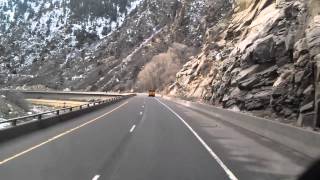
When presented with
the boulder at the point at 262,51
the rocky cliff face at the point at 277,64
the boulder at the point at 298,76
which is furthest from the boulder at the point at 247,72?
the boulder at the point at 298,76

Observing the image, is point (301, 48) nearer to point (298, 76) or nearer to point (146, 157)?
point (298, 76)

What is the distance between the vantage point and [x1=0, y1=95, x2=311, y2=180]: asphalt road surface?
11734mm

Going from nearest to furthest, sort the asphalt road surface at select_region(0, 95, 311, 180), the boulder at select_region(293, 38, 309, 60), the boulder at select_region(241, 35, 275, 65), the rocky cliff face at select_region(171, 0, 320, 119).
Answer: the asphalt road surface at select_region(0, 95, 311, 180)
the rocky cliff face at select_region(171, 0, 320, 119)
the boulder at select_region(293, 38, 309, 60)
the boulder at select_region(241, 35, 275, 65)

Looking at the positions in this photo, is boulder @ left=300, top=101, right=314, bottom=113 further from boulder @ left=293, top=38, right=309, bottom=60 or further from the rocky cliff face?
boulder @ left=293, top=38, right=309, bottom=60

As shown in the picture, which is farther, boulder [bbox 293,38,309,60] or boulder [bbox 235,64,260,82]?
boulder [bbox 235,64,260,82]

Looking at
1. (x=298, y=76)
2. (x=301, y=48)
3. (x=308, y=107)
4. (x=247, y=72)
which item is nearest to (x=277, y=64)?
(x=247, y=72)

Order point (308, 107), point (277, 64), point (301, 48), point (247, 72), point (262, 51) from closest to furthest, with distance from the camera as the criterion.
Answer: point (308, 107) < point (301, 48) < point (277, 64) < point (262, 51) < point (247, 72)

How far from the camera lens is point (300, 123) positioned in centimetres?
2081

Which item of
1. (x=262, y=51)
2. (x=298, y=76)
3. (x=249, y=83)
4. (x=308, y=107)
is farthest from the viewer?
(x=262, y=51)

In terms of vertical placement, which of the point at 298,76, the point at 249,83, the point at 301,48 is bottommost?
the point at 249,83

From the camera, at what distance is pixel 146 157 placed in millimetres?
14688

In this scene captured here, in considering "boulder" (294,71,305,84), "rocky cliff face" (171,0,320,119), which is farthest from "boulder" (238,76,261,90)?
"boulder" (294,71,305,84)

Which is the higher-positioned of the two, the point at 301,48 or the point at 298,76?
the point at 301,48

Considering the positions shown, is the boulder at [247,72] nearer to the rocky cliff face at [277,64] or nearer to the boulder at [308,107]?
the rocky cliff face at [277,64]
